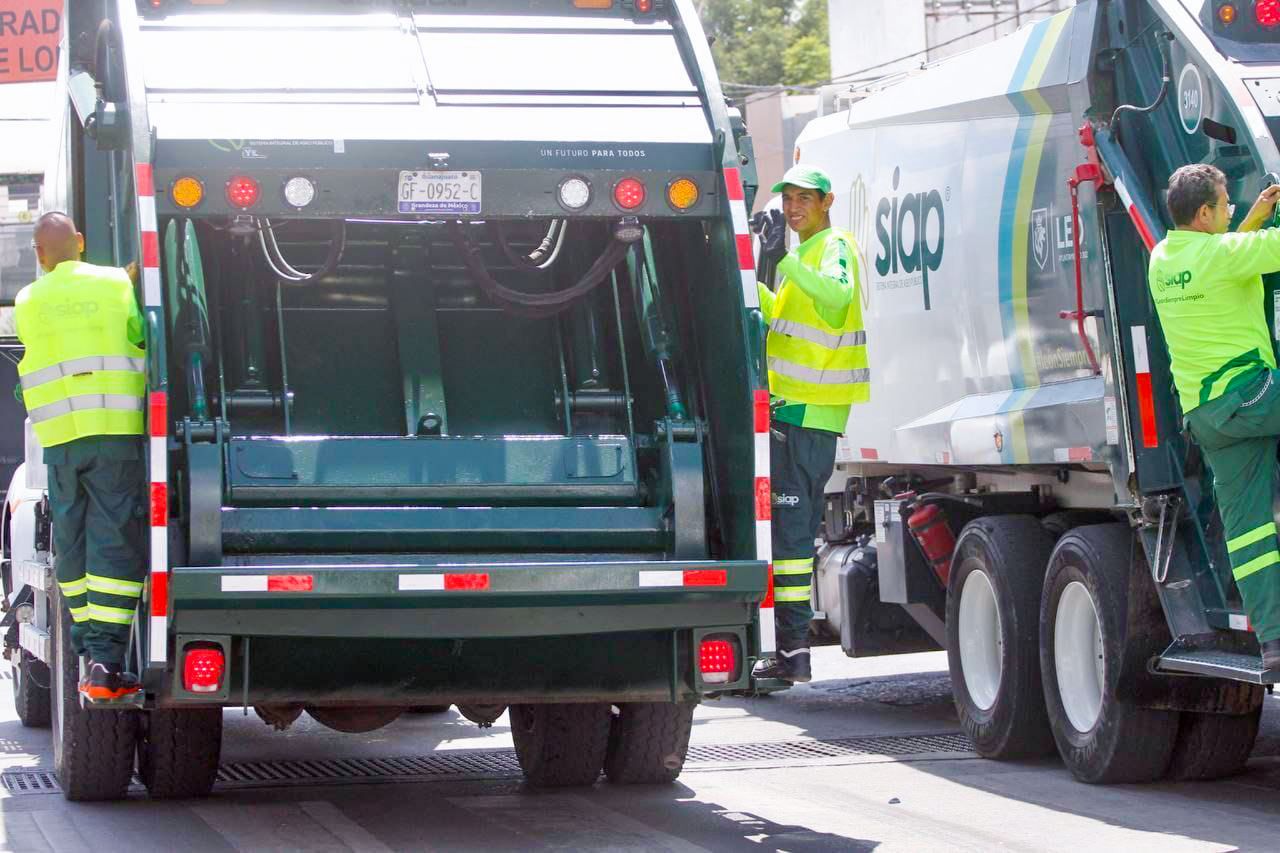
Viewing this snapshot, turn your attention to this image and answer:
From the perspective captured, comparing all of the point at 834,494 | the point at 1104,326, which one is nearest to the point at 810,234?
the point at 1104,326

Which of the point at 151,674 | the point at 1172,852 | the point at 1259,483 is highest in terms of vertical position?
the point at 1259,483

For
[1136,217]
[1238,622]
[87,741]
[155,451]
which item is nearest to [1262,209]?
[1136,217]

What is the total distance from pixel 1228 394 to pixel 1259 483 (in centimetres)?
30

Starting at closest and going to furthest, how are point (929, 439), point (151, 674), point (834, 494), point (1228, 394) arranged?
point (151, 674), point (1228, 394), point (929, 439), point (834, 494)

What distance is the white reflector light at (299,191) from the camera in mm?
6293

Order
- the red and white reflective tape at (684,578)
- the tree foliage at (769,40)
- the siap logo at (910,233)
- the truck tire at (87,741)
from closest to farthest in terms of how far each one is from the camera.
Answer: the red and white reflective tape at (684,578) → the truck tire at (87,741) → the siap logo at (910,233) → the tree foliage at (769,40)

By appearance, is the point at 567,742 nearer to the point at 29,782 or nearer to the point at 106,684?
the point at 106,684

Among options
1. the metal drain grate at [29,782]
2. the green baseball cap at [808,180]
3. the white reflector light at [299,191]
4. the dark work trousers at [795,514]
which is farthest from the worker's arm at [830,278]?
the metal drain grate at [29,782]

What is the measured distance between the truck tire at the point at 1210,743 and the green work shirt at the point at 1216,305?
1481 mm

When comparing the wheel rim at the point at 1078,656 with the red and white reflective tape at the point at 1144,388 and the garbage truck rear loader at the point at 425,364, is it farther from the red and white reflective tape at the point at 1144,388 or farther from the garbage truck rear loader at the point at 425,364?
the garbage truck rear loader at the point at 425,364

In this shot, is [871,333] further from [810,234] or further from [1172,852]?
[1172,852]

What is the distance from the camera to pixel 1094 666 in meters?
7.77

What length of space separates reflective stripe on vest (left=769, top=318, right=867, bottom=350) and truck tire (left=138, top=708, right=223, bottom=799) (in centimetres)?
239

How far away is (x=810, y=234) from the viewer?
761cm
